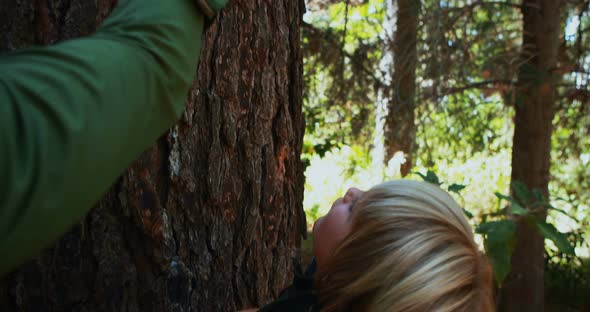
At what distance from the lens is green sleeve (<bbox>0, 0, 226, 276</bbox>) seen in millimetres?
608

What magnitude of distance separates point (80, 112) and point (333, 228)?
0.96 meters

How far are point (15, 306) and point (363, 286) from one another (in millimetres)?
808

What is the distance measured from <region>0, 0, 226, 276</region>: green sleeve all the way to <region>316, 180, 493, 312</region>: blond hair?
2.34 feet

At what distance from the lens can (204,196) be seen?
1.60 metres

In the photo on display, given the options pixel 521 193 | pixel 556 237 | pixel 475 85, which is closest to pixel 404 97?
pixel 475 85

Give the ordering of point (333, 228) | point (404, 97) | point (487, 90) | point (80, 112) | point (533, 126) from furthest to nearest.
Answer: point (487, 90)
point (404, 97)
point (533, 126)
point (333, 228)
point (80, 112)

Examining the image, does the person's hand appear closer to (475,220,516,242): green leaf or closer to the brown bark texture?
(475,220,516,242): green leaf

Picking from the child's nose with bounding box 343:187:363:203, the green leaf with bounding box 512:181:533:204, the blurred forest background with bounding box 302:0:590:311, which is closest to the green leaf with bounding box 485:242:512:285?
the green leaf with bounding box 512:181:533:204

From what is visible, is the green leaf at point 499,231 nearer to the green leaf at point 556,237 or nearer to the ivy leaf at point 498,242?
the ivy leaf at point 498,242

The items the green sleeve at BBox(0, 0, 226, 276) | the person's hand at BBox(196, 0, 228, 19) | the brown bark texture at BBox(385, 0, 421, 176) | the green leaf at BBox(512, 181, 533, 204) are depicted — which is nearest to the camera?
the green sleeve at BBox(0, 0, 226, 276)

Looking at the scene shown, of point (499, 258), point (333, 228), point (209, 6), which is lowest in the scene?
point (499, 258)

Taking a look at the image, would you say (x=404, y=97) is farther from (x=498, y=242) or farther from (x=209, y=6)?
(x=209, y=6)

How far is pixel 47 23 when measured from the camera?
4.60ft

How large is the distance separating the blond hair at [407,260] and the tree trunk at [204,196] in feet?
1.07
